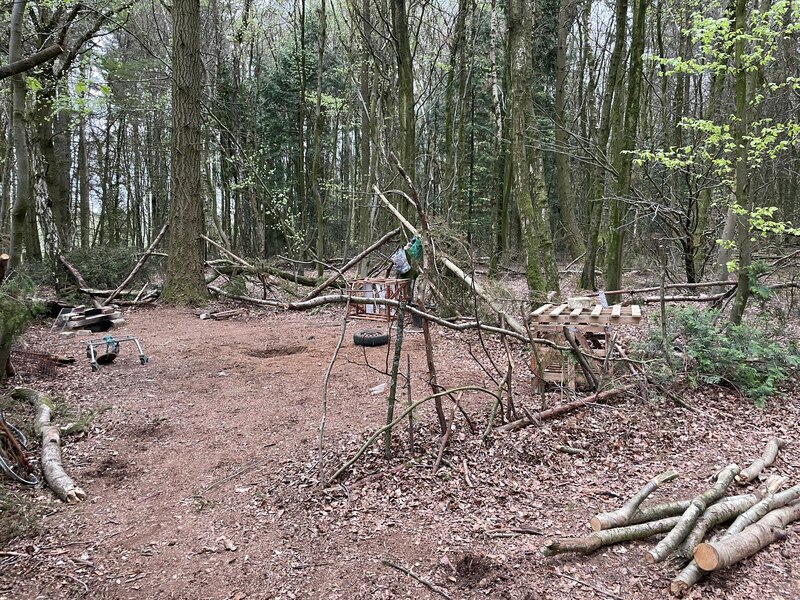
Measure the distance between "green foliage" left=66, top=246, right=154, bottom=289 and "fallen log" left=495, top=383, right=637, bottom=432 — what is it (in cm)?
1166

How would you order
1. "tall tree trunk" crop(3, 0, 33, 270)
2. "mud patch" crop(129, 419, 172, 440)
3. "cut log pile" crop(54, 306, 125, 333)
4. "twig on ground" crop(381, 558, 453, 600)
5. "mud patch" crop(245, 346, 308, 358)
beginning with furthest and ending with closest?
1. "cut log pile" crop(54, 306, 125, 333)
2. "mud patch" crop(245, 346, 308, 358)
3. "tall tree trunk" crop(3, 0, 33, 270)
4. "mud patch" crop(129, 419, 172, 440)
5. "twig on ground" crop(381, 558, 453, 600)

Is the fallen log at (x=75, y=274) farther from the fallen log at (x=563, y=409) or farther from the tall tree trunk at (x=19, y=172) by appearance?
the fallen log at (x=563, y=409)

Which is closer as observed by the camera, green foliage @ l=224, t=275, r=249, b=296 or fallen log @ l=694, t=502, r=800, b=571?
fallen log @ l=694, t=502, r=800, b=571

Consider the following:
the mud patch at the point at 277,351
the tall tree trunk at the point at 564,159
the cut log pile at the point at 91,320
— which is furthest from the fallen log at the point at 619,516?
the tall tree trunk at the point at 564,159

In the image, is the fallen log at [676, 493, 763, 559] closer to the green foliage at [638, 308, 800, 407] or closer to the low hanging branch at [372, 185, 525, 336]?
the low hanging branch at [372, 185, 525, 336]

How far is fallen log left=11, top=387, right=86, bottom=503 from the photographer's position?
153 inches

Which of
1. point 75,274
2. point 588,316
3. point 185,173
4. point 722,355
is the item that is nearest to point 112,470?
point 588,316

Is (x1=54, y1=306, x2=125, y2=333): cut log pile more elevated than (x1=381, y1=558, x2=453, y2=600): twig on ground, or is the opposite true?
(x1=54, y1=306, x2=125, y2=333): cut log pile

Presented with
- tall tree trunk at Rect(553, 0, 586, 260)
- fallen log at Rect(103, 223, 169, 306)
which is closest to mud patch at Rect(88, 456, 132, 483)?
fallen log at Rect(103, 223, 169, 306)

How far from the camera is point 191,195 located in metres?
12.0

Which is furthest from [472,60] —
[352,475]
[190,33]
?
[352,475]

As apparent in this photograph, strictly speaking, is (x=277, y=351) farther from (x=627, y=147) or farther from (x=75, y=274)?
(x=627, y=147)

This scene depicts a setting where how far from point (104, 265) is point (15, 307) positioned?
27.9ft

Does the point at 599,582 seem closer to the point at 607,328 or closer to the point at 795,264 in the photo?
the point at 607,328
